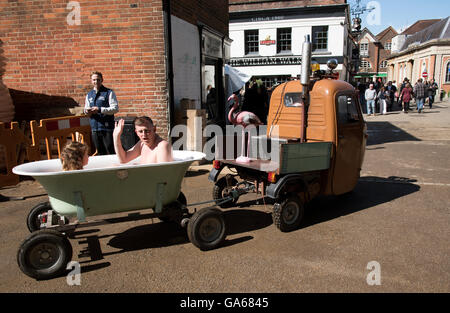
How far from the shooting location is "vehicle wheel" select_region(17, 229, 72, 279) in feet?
10.7

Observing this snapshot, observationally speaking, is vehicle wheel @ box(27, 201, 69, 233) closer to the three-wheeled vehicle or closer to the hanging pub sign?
the three-wheeled vehicle

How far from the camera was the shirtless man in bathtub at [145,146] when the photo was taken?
3.90 metres

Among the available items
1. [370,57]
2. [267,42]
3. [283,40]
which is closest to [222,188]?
[267,42]

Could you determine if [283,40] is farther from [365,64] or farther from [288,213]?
[365,64]

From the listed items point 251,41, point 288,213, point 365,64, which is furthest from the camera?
point 365,64

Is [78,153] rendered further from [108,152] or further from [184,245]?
[108,152]

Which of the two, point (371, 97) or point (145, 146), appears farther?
point (371, 97)

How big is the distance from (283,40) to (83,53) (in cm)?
2507

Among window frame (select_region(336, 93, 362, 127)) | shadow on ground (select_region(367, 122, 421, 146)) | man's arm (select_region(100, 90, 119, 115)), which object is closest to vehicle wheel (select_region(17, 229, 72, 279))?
man's arm (select_region(100, 90, 119, 115))

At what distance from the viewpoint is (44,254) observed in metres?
3.37

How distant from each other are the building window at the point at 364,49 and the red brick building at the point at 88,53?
79.5 metres

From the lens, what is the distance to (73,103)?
27.1ft

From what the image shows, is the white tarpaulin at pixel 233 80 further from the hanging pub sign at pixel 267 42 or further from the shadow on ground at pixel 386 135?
the hanging pub sign at pixel 267 42

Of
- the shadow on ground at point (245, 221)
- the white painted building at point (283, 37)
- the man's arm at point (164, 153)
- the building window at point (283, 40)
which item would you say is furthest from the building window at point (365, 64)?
the man's arm at point (164, 153)
